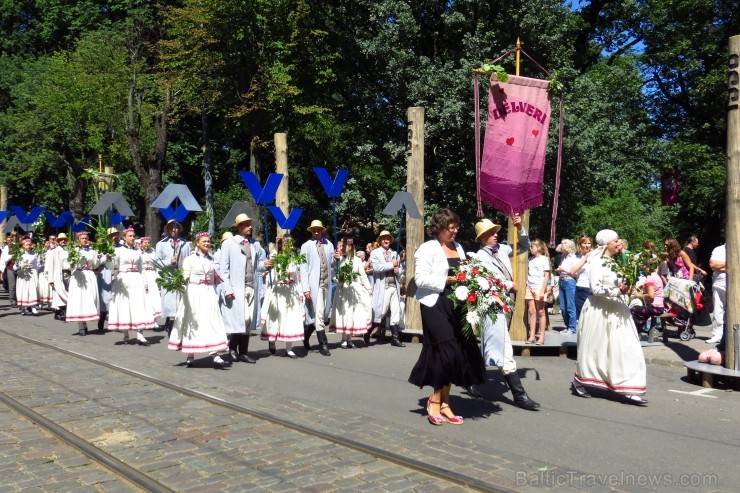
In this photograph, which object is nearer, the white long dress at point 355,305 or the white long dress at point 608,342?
the white long dress at point 608,342

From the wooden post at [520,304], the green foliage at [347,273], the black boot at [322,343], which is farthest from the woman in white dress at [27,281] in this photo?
the wooden post at [520,304]

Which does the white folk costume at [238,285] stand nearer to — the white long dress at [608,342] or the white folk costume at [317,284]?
the white folk costume at [317,284]

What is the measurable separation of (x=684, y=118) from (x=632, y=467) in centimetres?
2724

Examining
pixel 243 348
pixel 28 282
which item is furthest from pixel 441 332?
pixel 28 282

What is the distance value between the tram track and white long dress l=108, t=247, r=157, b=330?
4.80 m

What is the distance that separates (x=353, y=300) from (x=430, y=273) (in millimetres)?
5919

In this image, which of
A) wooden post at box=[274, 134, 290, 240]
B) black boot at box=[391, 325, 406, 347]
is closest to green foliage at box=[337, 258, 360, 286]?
black boot at box=[391, 325, 406, 347]

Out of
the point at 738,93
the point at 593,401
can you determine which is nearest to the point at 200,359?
the point at 593,401

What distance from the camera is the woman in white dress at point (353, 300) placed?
1293 cm

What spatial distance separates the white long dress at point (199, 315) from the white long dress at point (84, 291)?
4.75m

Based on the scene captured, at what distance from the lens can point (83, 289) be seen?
1492cm

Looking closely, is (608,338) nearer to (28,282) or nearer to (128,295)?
(128,295)

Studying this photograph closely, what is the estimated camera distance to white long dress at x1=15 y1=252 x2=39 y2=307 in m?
19.7

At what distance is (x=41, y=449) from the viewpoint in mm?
6391
